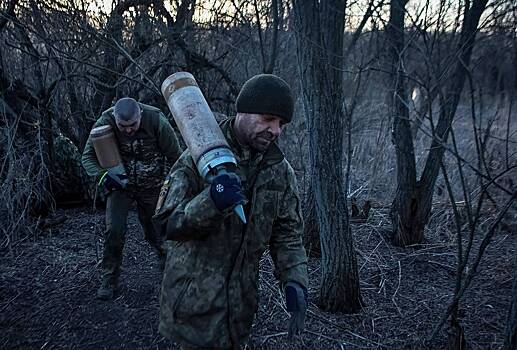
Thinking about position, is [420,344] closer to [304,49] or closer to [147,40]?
[304,49]

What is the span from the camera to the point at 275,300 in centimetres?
371

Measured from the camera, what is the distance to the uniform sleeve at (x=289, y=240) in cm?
202

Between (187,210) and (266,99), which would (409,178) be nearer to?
(266,99)

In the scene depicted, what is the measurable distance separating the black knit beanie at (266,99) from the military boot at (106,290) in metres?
2.59

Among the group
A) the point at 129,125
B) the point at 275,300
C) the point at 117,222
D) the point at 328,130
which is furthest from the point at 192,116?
the point at 275,300

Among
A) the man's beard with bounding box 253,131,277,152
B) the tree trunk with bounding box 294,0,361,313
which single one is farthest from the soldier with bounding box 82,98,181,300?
the man's beard with bounding box 253,131,277,152

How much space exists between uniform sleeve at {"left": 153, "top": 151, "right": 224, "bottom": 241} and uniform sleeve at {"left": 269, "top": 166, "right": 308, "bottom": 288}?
1.17 ft

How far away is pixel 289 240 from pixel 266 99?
71 centimetres

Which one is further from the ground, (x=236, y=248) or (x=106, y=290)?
(x=236, y=248)

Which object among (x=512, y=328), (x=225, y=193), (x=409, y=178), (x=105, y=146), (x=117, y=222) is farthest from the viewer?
(x=409, y=178)

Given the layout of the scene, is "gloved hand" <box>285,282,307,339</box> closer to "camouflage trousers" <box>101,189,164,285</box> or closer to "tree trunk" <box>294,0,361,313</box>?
"tree trunk" <box>294,0,361,313</box>

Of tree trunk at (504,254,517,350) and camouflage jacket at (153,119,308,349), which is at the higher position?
camouflage jacket at (153,119,308,349)

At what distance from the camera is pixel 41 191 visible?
5500mm

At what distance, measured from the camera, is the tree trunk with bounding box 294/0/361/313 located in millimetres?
3086
